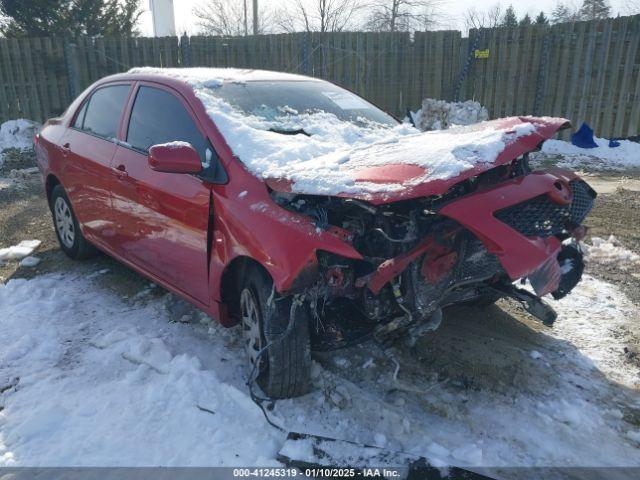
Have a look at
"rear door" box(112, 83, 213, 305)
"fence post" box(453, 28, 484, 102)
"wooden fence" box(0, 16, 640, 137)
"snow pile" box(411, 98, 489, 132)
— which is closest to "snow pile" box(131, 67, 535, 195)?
"rear door" box(112, 83, 213, 305)

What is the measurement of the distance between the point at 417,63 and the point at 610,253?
834cm

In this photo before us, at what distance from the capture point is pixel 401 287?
2.74 m

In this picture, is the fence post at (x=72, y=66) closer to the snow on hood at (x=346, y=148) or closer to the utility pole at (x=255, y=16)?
the snow on hood at (x=346, y=148)

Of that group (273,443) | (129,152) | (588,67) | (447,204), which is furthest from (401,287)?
(588,67)

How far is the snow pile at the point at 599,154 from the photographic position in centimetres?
978

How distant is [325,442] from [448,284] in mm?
1034

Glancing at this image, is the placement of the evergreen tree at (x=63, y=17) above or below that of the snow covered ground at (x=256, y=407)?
above

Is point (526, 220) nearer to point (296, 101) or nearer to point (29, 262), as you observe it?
point (296, 101)

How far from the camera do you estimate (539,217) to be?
2.68 m

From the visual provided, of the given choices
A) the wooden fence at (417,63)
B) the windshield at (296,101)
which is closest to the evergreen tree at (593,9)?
the wooden fence at (417,63)

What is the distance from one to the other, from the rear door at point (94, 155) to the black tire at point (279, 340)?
1949 mm

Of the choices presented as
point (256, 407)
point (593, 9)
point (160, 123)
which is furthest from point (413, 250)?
point (593, 9)

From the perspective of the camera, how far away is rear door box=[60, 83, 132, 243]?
4297 mm

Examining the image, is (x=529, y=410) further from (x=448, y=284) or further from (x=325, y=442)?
(x=325, y=442)
